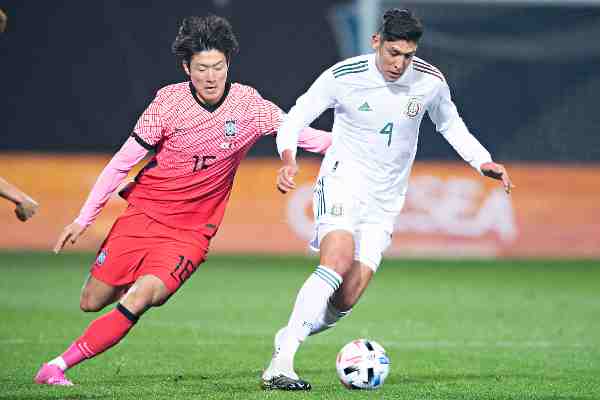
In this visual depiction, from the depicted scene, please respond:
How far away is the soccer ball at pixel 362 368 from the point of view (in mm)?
6520

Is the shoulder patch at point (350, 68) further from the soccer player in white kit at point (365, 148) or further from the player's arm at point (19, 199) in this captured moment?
the player's arm at point (19, 199)

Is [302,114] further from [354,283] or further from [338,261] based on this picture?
[354,283]

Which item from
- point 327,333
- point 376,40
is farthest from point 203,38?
point 327,333

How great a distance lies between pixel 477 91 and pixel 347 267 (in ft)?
40.3

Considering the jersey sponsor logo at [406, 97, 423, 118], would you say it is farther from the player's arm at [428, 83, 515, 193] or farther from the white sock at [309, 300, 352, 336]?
the white sock at [309, 300, 352, 336]

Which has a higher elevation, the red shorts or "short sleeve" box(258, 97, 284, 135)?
"short sleeve" box(258, 97, 284, 135)

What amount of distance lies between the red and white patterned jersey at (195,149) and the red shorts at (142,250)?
61mm

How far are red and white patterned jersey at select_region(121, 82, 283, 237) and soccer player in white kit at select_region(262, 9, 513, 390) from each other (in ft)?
0.86

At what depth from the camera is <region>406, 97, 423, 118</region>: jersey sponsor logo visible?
684 centimetres

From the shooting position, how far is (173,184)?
22.5 ft

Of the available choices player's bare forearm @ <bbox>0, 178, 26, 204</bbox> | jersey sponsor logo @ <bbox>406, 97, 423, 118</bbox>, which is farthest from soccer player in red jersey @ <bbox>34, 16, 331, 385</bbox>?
player's bare forearm @ <bbox>0, 178, 26, 204</bbox>

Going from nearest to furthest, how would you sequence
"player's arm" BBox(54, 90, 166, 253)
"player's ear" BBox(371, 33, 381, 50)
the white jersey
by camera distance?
"player's arm" BBox(54, 90, 166, 253) < "player's ear" BBox(371, 33, 381, 50) < the white jersey

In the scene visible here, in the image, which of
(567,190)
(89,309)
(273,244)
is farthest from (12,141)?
(89,309)

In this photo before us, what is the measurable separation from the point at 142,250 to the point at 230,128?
2.71 ft
